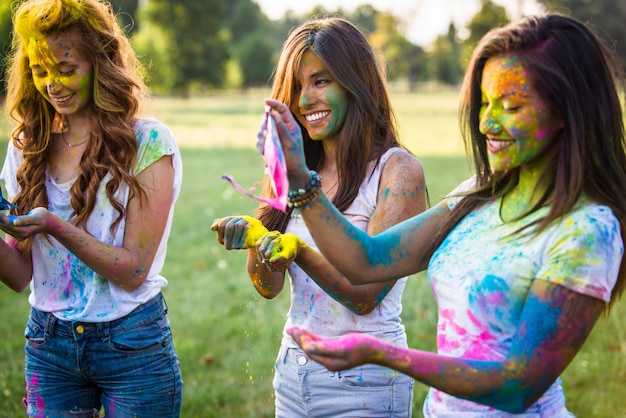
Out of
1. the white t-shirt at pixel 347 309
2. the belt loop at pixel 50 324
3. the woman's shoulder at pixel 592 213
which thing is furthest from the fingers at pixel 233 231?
the woman's shoulder at pixel 592 213

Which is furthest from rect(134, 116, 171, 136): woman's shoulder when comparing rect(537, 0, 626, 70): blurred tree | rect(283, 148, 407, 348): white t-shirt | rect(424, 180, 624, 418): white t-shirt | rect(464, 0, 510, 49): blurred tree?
rect(537, 0, 626, 70): blurred tree

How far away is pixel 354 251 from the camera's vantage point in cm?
221

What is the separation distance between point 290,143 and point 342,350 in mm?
679

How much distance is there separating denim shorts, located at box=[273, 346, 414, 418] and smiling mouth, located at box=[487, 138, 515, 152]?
958 mm

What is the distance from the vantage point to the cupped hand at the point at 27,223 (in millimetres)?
2480

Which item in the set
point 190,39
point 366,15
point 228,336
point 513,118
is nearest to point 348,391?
point 513,118

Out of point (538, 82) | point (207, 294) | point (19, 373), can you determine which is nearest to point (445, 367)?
point (538, 82)

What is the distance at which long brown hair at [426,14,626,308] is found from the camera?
1842 millimetres

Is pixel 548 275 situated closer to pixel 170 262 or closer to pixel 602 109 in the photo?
pixel 602 109

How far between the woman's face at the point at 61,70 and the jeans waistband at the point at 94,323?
863 millimetres

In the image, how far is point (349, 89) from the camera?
8.69 feet

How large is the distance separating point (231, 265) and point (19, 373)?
129 inches

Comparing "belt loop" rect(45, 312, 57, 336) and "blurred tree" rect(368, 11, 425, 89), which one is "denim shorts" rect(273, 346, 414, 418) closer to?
"belt loop" rect(45, 312, 57, 336)

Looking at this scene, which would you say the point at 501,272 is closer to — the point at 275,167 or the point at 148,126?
the point at 275,167
